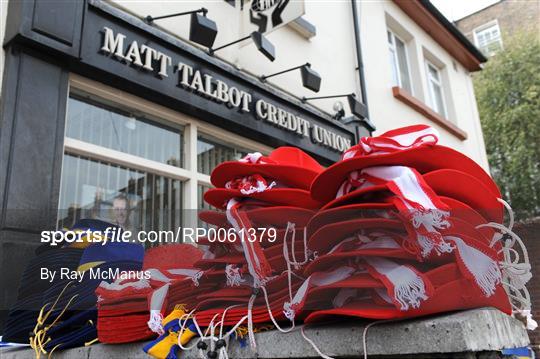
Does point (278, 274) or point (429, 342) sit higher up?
point (278, 274)

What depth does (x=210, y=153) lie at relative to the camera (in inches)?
141

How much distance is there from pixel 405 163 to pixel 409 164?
1 centimetres

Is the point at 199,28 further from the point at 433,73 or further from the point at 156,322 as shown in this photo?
the point at 433,73

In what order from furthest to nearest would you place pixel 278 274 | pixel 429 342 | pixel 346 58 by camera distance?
1. pixel 346 58
2. pixel 278 274
3. pixel 429 342

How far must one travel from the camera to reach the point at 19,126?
7.54 feet

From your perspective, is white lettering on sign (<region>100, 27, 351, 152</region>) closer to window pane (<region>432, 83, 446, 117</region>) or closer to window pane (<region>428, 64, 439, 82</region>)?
window pane (<region>432, 83, 446, 117</region>)

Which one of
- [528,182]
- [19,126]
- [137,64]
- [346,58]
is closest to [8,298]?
[19,126]

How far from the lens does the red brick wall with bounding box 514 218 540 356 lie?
902 millimetres

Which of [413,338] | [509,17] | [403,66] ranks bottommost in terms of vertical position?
[413,338]

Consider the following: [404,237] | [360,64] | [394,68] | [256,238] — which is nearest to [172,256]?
[256,238]

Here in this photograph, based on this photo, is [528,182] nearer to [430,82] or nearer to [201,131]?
[430,82]

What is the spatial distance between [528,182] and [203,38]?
11.6 metres

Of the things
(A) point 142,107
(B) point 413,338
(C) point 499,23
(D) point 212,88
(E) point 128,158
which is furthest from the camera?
(C) point 499,23

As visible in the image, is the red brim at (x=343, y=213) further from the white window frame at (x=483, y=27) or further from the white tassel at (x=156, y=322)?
the white window frame at (x=483, y=27)
